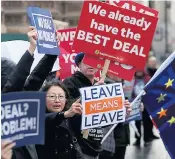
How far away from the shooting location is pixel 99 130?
5578 millimetres

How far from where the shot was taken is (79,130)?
17.0 feet

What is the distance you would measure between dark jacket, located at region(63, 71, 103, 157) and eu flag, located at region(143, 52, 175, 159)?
541 mm

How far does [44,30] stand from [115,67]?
118 centimetres

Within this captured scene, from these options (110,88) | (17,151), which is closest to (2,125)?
(17,151)

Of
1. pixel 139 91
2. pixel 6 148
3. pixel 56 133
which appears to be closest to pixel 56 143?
pixel 56 133

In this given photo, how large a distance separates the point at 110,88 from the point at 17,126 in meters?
1.77

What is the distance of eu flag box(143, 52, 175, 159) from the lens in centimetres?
573

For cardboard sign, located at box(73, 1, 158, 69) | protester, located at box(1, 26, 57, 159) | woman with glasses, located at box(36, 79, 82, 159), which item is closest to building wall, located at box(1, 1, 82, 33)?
cardboard sign, located at box(73, 1, 158, 69)

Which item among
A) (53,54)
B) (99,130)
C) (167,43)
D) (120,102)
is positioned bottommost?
(167,43)

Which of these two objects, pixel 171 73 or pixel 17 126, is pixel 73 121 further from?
pixel 17 126

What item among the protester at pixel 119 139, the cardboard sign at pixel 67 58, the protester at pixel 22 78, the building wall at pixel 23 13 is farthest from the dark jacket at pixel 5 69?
the building wall at pixel 23 13

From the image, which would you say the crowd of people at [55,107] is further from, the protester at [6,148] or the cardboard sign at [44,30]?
the protester at [6,148]

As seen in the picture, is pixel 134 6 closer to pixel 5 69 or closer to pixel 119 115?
pixel 119 115

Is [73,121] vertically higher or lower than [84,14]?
lower
